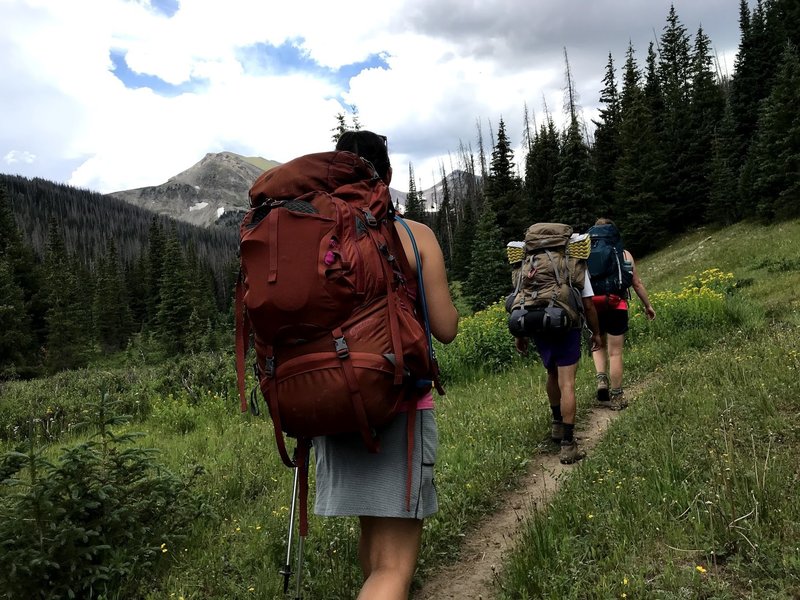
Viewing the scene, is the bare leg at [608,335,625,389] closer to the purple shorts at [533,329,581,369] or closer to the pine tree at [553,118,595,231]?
the purple shorts at [533,329,581,369]

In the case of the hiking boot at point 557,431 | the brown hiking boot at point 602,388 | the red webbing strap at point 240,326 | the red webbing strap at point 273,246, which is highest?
the red webbing strap at point 273,246

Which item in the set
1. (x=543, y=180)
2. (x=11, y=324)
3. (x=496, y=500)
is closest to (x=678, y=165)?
(x=543, y=180)

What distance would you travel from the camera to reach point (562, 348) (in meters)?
5.16

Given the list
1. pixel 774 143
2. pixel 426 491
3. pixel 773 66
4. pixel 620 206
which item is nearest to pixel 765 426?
pixel 426 491

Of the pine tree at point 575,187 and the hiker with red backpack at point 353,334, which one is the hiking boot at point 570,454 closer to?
the hiker with red backpack at point 353,334

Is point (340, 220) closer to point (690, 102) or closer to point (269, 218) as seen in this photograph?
point (269, 218)

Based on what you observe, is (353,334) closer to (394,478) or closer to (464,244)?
(394,478)

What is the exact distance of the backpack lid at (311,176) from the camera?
6.51 ft

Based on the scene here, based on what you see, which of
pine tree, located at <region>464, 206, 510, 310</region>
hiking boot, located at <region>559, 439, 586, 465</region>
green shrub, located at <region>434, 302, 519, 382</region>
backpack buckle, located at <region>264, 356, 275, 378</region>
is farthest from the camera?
pine tree, located at <region>464, 206, 510, 310</region>

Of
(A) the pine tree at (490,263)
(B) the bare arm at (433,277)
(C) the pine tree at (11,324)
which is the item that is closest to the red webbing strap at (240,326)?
(B) the bare arm at (433,277)

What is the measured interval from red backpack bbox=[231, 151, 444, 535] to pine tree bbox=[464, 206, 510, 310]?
110 feet

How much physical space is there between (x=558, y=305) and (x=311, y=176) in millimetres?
3494

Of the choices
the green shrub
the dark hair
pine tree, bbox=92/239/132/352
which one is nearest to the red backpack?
the dark hair

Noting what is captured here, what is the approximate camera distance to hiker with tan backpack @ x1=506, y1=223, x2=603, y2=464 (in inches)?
194
